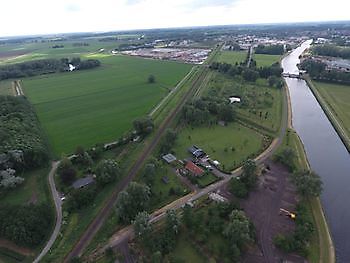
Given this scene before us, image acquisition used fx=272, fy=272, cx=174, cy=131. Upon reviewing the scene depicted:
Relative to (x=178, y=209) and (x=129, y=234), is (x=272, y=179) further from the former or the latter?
(x=129, y=234)

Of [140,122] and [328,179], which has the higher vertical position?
[140,122]

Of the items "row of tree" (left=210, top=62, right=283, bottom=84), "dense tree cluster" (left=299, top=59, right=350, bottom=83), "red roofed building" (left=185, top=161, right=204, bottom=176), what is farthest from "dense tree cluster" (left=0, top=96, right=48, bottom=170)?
"dense tree cluster" (left=299, top=59, right=350, bottom=83)

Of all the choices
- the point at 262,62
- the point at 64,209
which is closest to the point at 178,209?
the point at 64,209

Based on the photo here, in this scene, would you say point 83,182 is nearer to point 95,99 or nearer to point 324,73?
point 95,99

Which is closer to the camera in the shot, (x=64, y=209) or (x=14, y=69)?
(x=64, y=209)

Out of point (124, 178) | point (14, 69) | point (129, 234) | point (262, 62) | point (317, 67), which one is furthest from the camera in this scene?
point (262, 62)

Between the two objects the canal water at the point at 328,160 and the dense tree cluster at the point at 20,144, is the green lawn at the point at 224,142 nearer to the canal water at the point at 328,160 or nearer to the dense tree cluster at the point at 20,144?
the canal water at the point at 328,160

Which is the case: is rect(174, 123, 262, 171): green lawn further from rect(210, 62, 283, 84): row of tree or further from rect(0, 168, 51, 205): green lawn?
rect(210, 62, 283, 84): row of tree
